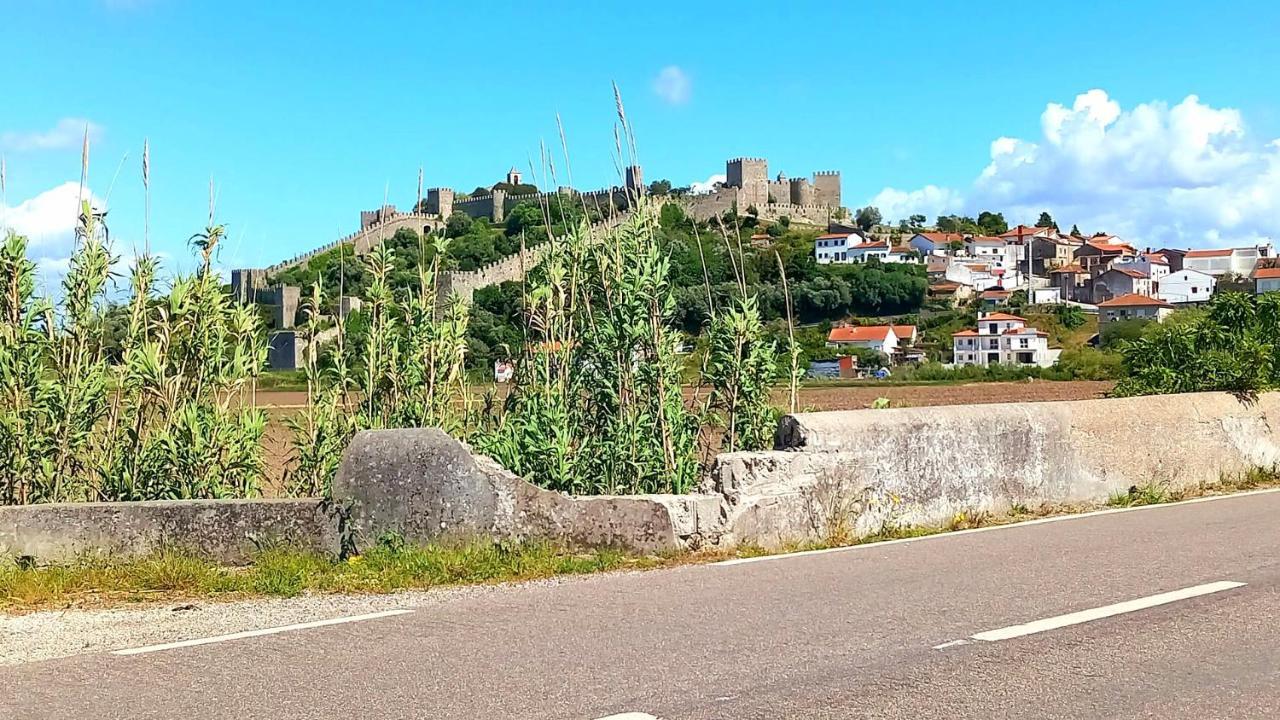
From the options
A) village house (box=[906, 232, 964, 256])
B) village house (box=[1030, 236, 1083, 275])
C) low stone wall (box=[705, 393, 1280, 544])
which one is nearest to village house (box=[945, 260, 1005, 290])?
village house (box=[906, 232, 964, 256])

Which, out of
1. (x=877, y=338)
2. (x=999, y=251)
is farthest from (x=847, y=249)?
(x=877, y=338)

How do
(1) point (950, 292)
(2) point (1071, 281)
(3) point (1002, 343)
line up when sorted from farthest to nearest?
(2) point (1071, 281) → (1) point (950, 292) → (3) point (1002, 343)

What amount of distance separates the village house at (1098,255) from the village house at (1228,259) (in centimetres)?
921

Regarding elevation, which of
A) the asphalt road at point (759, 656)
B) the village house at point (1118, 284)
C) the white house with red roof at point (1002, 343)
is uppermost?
the village house at point (1118, 284)

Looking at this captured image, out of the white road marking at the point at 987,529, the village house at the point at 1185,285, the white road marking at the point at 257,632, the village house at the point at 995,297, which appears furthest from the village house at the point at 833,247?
the white road marking at the point at 257,632

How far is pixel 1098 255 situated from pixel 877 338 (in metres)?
80.8

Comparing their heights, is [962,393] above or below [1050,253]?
below

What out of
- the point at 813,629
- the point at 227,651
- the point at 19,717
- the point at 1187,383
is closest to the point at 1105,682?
the point at 813,629

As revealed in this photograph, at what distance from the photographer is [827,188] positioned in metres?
186

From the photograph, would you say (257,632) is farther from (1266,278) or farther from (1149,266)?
(1149,266)

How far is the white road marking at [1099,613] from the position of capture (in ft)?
19.5

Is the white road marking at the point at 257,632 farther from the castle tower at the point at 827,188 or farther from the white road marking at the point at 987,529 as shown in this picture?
the castle tower at the point at 827,188

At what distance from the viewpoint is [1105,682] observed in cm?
506

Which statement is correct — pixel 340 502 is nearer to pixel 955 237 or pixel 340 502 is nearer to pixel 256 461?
pixel 256 461
